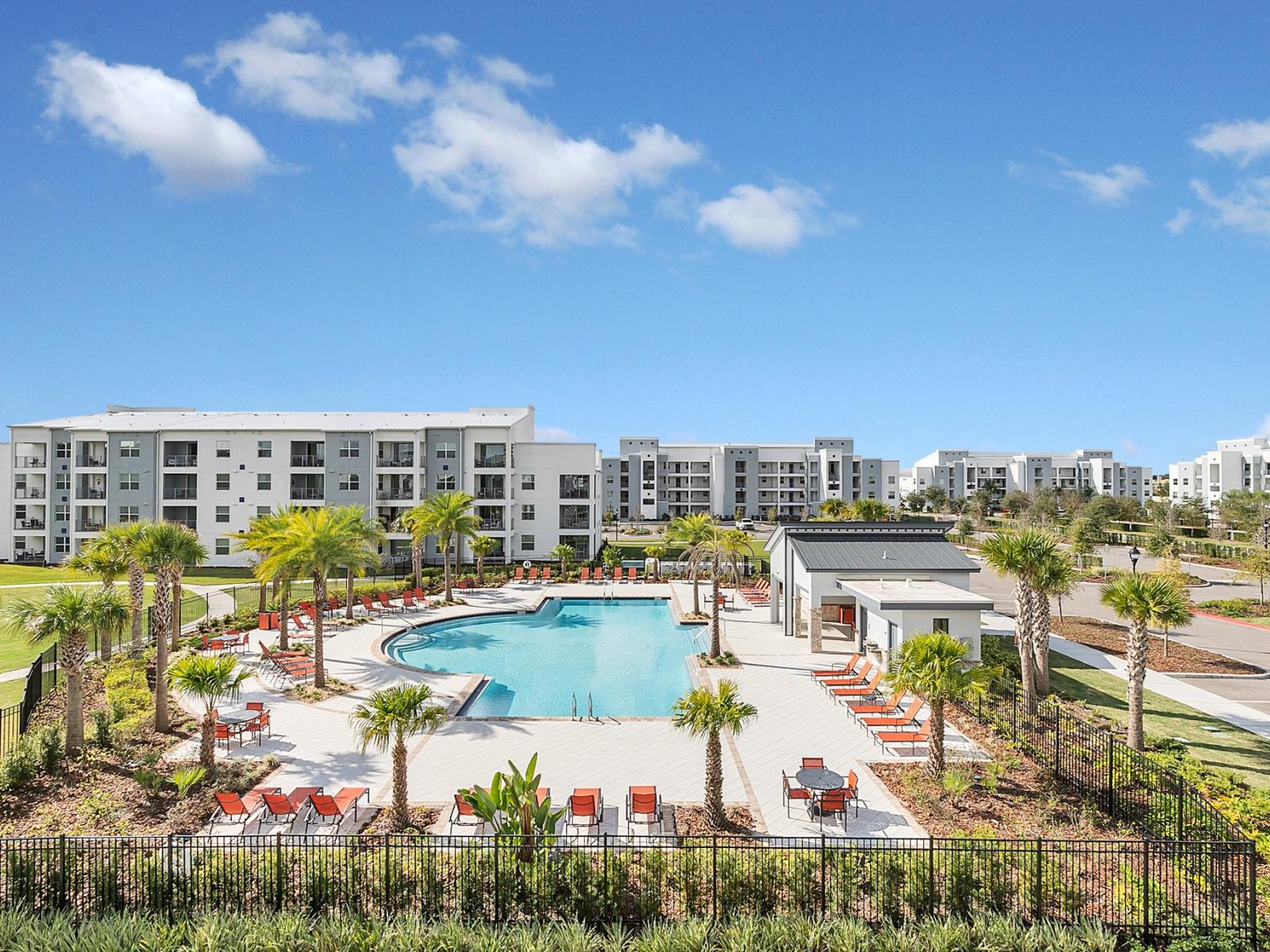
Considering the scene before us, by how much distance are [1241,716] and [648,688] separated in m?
15.1

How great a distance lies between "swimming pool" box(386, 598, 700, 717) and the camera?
66.4ft

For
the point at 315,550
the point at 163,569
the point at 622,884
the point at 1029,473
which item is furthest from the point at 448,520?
the point at 1029,473

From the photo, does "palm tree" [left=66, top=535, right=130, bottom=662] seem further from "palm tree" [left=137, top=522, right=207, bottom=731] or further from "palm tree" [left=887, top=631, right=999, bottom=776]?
"palm tree" [left=887, top=631, right=999, bottom=776]

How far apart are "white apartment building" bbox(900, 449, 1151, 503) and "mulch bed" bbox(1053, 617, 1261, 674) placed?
342 feet

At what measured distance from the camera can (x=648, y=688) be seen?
2150cm

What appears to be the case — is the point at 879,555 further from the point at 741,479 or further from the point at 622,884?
the point at 741,479

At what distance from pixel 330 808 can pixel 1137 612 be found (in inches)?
646

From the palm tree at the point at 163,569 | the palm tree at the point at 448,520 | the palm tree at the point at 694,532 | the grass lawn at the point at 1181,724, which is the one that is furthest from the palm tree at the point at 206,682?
the palm tree at the point at 448,520

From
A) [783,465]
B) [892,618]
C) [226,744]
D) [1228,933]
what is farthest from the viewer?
[783,465]

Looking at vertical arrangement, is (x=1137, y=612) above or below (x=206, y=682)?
above

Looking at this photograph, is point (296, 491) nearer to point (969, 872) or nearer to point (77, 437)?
point (77, 437)

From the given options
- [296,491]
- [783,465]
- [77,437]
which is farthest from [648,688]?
[783,465]

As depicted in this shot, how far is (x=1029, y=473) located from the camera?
13088cm

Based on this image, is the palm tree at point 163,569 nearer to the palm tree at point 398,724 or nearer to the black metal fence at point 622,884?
the black metal fence at point 622,884
